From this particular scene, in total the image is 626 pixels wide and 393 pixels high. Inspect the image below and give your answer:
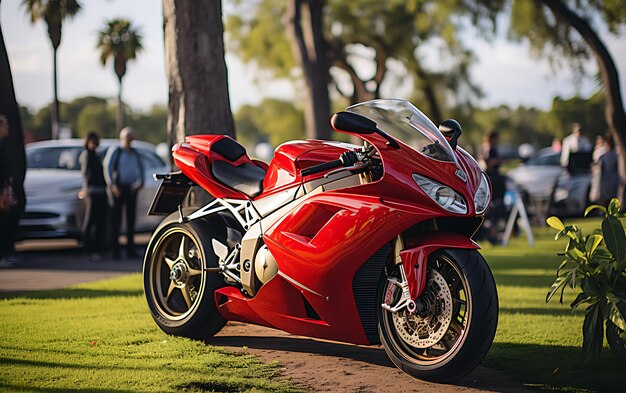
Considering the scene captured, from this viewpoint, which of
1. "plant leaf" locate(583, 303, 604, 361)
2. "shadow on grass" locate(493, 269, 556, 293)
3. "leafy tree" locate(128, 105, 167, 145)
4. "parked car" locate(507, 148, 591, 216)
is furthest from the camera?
"leafy tree" locate(128, 105, 167, 145)

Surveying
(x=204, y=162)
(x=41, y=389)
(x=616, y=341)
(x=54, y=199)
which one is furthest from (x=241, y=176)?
(x=54, y=199)

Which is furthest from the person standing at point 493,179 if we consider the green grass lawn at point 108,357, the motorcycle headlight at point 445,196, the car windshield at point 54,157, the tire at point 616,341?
the motorcycle headlight at point 445,196

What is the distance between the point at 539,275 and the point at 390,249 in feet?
20.7

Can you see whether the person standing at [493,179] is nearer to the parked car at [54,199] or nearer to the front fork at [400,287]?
the parked car at [54,199]

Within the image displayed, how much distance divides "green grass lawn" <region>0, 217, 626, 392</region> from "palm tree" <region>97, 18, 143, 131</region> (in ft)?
161

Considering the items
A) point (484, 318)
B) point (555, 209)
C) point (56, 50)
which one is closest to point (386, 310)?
point (484, 318)

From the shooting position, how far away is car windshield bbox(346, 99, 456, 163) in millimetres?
5355

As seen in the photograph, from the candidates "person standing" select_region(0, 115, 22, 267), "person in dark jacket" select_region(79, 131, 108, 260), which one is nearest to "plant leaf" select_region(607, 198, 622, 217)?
"person standing" select_region(0, 115, 22, 267)

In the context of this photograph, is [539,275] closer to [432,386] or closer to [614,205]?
[614,205]

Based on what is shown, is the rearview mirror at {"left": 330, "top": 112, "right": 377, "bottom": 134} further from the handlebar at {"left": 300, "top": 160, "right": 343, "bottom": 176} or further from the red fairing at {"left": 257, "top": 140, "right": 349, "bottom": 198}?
the red fairing at {"left": 257, "top": 140, "right": 349, "bottom": 198}

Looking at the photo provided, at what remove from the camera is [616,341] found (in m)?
5.64

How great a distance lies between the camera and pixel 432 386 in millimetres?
5375

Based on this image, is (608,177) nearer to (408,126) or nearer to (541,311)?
(541,311)

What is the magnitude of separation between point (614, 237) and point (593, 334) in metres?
0.63
